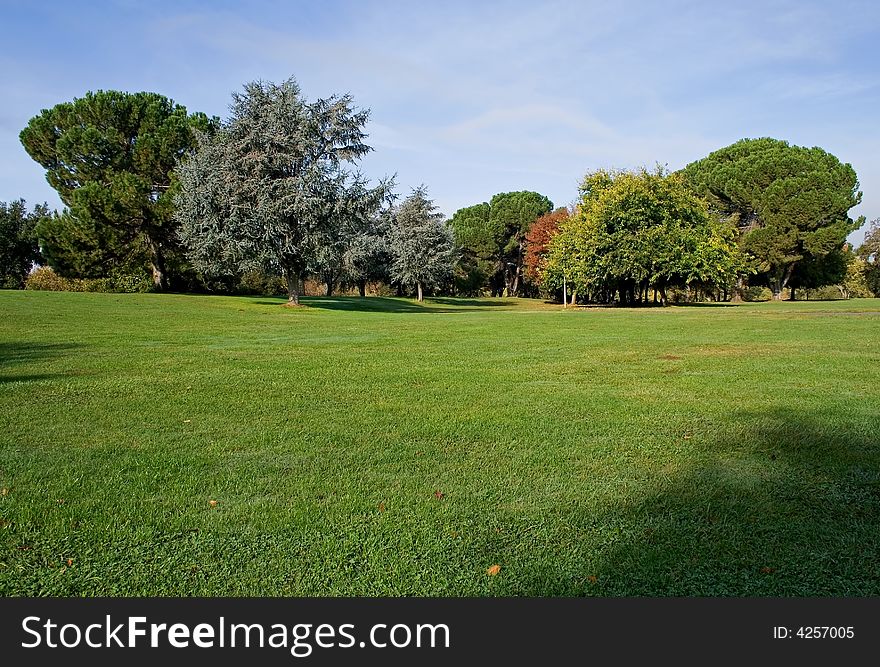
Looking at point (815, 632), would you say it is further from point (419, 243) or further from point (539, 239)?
point (539, 239)

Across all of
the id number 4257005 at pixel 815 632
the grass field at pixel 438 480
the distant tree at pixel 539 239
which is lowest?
the id number 4257005 at pixel 815 632

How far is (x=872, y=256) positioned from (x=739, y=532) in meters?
94.5

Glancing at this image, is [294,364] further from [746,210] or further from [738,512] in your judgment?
[746,210]

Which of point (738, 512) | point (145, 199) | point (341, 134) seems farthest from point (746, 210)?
point (738, 512)

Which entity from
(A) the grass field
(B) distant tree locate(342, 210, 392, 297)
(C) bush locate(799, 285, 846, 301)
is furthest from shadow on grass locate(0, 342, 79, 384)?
(C) bush locate(799, 285, 846, 301)

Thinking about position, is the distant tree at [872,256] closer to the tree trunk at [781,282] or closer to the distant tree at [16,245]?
the tree trunk at [781,282]

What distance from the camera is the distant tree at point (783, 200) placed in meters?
51.4

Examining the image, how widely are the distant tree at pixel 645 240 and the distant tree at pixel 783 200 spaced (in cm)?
805

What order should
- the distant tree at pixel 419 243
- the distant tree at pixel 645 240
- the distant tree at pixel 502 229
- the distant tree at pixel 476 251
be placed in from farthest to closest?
the distant tree at pixel 502 229, the distant tree at pixel 476 251, the distant tree at pixel 419 243, the distant tree at pixel 645 240

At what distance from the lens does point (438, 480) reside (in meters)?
4.52

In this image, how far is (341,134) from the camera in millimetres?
33094

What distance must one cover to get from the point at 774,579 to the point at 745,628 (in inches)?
16.3

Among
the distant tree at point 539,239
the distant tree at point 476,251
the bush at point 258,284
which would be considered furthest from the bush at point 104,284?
the distant tree at point 476,251

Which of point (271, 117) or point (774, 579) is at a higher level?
point (271, 117)
